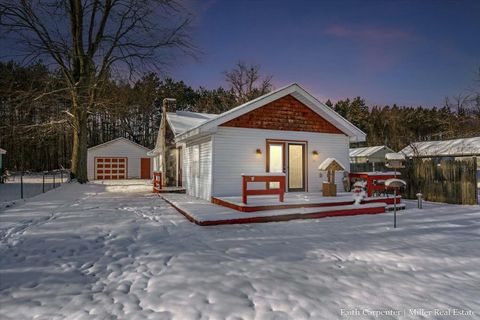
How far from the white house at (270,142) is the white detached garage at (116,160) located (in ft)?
57.5

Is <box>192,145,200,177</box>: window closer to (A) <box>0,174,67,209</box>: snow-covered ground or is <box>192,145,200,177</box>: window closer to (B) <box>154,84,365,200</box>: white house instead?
(B) <box>154,84,365,200</box>: white house

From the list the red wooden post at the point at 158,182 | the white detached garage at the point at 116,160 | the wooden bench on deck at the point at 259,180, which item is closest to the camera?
the wooden bench on deck at the point at 259,180

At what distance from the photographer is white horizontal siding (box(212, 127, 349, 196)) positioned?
9727 millimetres

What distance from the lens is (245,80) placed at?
3750cm

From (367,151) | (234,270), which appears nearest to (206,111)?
(367,151)

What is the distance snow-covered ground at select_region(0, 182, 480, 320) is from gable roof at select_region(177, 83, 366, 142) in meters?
3.85

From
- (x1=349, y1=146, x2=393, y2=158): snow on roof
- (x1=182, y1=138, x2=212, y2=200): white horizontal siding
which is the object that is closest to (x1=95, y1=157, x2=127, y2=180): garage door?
(x1=182, y1=138, x2=212, y2=200): white horizontal siding

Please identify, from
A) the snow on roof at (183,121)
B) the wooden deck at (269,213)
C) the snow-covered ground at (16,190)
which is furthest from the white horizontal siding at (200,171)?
the snow-covered ground at (16,190)

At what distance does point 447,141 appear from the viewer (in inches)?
1125

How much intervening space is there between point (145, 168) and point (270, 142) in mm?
21095

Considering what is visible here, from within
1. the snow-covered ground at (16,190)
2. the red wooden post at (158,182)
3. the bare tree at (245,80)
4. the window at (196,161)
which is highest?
the bare tree at (245,80)

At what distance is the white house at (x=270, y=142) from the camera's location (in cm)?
978

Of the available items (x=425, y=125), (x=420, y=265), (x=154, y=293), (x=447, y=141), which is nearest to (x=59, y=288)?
(x=154, y=293)

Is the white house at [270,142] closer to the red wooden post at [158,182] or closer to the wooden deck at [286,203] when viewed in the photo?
the wooden deck at [286,203]
